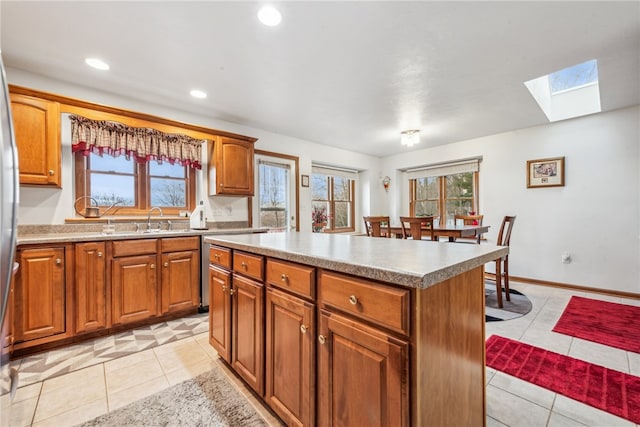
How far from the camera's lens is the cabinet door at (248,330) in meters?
1.44

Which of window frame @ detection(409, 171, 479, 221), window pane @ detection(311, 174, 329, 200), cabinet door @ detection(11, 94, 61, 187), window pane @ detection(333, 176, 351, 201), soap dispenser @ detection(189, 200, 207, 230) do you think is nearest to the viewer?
cabinet door @ detection(11, 94, 61, 187)

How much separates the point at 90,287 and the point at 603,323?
4.69 m

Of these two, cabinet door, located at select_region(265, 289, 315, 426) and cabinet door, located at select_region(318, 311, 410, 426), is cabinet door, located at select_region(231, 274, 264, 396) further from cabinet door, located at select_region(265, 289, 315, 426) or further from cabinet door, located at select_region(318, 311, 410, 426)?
cabinet door, located at select_region(318, 311, 410, 426)

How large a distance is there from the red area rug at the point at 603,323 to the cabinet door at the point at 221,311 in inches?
111

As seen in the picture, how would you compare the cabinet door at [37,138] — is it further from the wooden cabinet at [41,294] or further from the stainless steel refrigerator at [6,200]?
the stainless steel refrigerator at [6,200]

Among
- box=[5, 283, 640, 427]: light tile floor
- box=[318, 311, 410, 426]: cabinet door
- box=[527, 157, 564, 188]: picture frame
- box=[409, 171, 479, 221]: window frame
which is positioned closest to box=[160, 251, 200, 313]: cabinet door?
box=[5, 283, 640, 427]: light tile floor

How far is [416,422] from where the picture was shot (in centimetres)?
80

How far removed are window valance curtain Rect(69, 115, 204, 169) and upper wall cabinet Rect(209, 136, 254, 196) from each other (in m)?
0.22

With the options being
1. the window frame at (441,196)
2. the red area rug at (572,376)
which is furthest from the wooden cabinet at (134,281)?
the window frame at (441,196)

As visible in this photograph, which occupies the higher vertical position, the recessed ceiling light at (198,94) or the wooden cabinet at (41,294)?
the recessed ceiling light at (198,94)

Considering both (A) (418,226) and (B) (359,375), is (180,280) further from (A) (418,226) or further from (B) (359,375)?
(A) (418,226)

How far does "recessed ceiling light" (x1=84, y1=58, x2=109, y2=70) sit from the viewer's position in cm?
225

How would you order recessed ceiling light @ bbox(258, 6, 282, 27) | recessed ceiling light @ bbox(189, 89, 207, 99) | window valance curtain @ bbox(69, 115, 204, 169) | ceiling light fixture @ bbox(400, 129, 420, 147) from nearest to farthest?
1. recessed ceiling light @ bbox(258, 6, 282, 27)
2. window valance curtain @ bbox(69, 115, 204, 169)
3. recessed ceiling light @ bbox(189, 89, 207, 99)
4. ceiling light fixture @ bbox(400, 129, 420, 147)

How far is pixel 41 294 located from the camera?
81.7 inches
